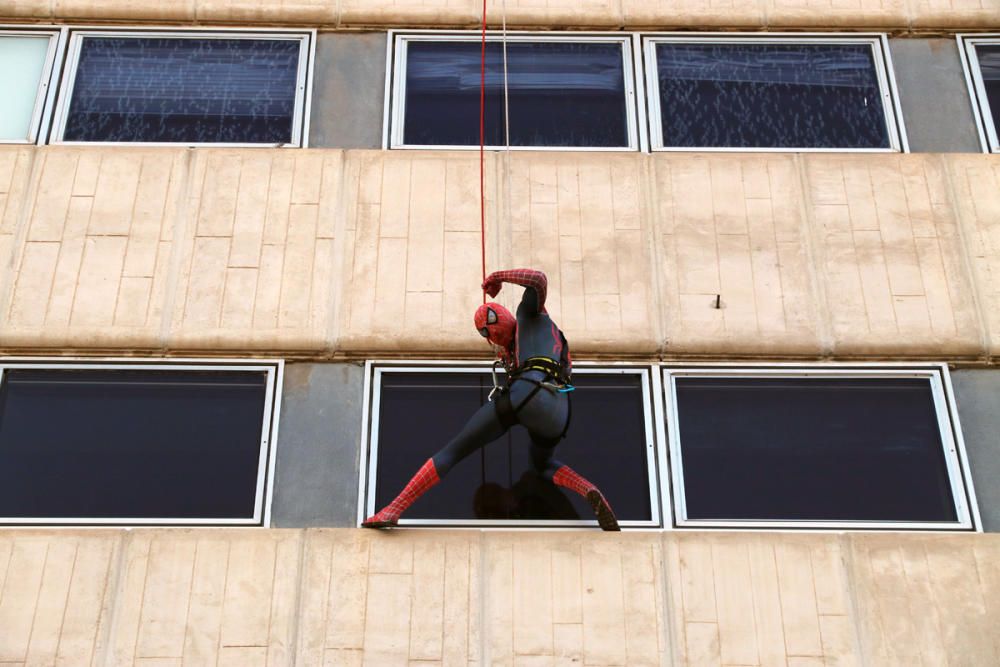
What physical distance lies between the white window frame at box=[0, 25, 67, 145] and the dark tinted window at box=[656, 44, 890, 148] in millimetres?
5110

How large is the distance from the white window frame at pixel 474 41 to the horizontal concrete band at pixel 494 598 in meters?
3.40

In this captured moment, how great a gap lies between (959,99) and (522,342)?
4752 mm

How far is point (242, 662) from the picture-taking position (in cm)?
801

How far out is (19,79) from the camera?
10.6 meters

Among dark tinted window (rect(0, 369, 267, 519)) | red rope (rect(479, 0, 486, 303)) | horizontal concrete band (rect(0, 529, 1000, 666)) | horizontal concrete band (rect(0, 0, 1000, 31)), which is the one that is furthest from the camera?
horizontal concrete band (rect(0, 0, 1000, 31))

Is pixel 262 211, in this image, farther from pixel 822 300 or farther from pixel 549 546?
pixel 822 300

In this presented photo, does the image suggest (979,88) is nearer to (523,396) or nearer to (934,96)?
(934,96)

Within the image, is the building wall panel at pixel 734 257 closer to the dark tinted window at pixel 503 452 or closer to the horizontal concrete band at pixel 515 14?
the dark tinted window at pixel 503 452

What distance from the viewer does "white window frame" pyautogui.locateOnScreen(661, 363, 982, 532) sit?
28.5ft

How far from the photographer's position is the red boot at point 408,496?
8359 mm

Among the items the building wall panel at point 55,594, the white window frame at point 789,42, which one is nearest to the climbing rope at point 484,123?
the white window frame at point 789,42

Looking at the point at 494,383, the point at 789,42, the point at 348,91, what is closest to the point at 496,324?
the point at 494,383

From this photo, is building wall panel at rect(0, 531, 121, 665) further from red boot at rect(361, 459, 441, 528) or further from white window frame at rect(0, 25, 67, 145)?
white window frame at rect(0, 25, 67, 145)

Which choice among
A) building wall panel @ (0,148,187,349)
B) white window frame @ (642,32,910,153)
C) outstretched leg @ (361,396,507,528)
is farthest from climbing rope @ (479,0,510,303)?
building wall panel @ (0,148,187,349)
